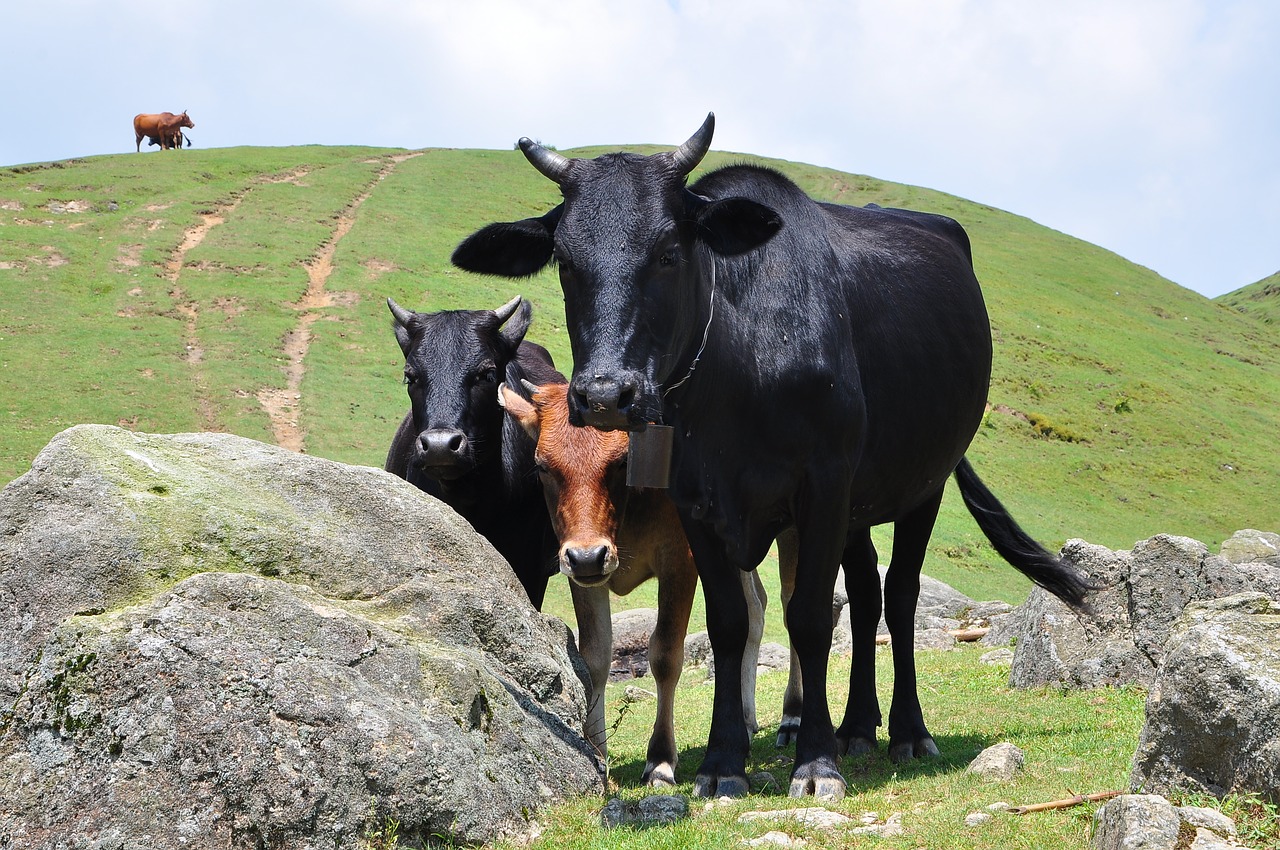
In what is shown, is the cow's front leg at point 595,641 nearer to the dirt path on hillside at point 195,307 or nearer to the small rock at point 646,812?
the small rock at point 646,812

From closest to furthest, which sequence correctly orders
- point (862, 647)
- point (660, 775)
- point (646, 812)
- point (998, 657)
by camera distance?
point (646, 812), point (660, 775), point (862, 647), point (998, 657)

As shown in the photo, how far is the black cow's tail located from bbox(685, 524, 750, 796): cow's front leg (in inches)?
130

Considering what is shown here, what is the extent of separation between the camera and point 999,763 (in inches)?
273

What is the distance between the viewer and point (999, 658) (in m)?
15.6

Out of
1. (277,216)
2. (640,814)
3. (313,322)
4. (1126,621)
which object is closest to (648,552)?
(640,814)

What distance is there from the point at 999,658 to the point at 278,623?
11.7 meters

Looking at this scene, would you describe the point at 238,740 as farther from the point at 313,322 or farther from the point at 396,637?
the point at 313,322

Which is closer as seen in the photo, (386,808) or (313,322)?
(386,808)

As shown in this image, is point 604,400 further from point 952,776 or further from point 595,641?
point 595,641

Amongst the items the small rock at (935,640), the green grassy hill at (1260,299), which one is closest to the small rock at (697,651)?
the small rock at (935,640)

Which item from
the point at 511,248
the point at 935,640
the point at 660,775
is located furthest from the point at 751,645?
the point at 935,640

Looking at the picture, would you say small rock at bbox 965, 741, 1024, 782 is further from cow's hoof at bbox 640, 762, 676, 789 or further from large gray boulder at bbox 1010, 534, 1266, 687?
large gray boulder at bbox 1010, 534, 1266, 687

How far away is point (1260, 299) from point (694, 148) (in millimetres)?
147220

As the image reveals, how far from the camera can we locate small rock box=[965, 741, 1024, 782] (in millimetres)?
6859
